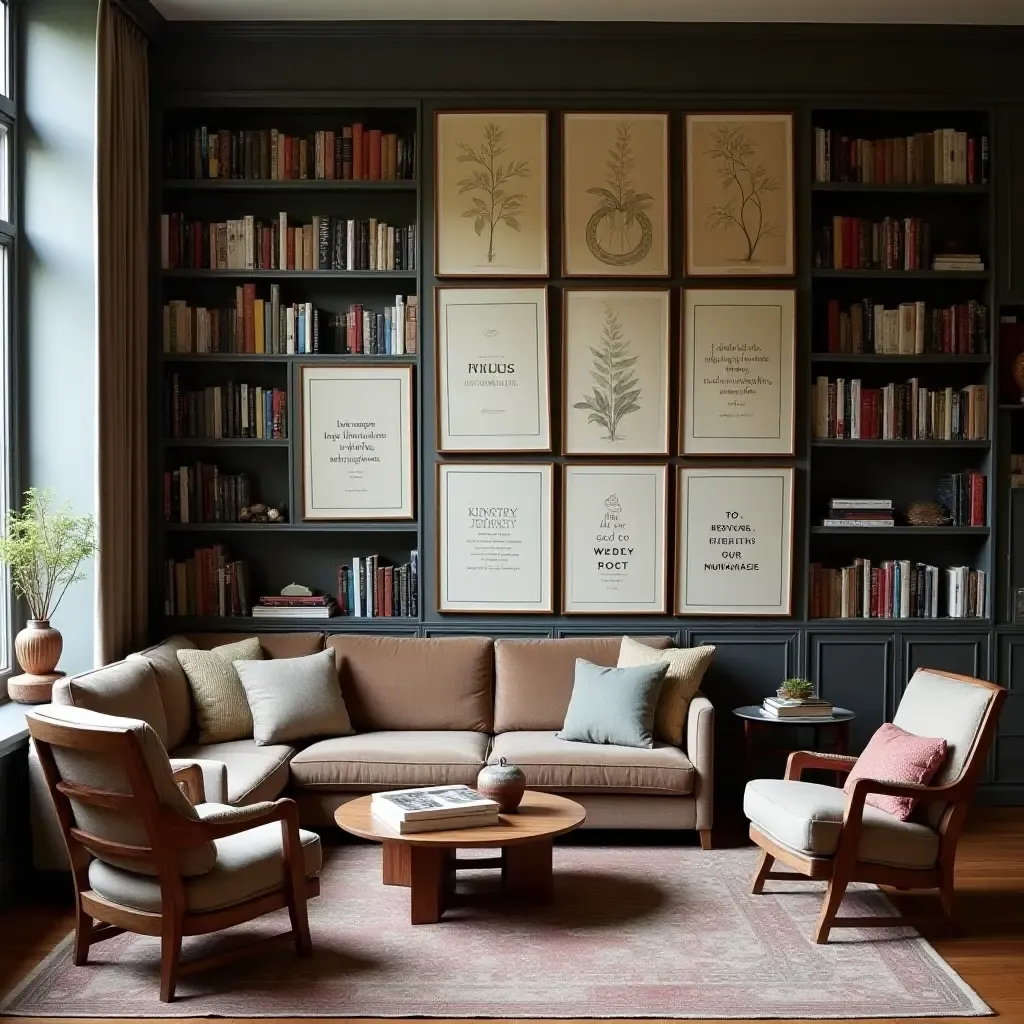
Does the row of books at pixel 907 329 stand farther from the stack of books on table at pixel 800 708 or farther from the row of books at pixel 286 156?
the row of books at pixel 286 156

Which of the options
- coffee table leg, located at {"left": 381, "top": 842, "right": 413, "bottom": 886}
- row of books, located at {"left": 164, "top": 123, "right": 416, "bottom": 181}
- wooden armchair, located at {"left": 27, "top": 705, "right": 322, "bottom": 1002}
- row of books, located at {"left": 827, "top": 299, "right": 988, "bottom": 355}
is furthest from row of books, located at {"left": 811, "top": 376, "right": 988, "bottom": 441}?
wooden armchair, located at {"left": 27, "top": 705, "right": 322, "bottom": 1002}

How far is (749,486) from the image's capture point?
5.66 m

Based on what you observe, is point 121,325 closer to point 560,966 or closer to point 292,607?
point 292,607

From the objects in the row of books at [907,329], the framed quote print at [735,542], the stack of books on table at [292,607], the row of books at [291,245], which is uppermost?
the row of books at [291,245]

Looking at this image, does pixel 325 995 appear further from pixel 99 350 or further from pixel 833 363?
pixel 833 363

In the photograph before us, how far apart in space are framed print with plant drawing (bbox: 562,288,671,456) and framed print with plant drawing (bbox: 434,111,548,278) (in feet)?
1.14

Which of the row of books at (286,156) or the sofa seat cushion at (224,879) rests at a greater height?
the row of books at (286,156)

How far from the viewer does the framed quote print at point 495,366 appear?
222 inches

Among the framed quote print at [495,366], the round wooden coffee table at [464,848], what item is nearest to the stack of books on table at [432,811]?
the round wooden coffee table at [464,848]

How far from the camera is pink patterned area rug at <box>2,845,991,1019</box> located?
3.38m

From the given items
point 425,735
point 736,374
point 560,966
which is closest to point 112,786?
point 560,966

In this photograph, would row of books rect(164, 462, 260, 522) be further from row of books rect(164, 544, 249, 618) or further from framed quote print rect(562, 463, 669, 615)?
framed quote print rect(562, 463, 669, 615)

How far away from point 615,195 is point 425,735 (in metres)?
2.74

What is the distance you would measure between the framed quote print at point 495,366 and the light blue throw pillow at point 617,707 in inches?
48.2
